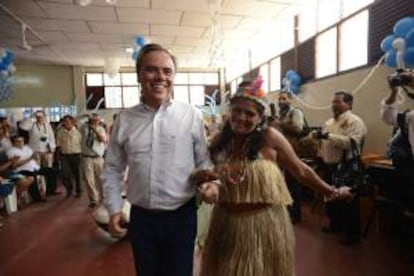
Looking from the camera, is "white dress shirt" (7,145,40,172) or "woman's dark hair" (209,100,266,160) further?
"white dress shirt" (7,145,40,172)

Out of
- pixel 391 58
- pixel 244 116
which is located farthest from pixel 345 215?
pixel 244 116


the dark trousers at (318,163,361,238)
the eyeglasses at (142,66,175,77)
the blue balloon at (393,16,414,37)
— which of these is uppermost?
the blue balloon at (393,16,414,37)

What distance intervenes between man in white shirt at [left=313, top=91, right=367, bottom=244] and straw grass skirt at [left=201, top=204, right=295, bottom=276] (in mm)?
1930

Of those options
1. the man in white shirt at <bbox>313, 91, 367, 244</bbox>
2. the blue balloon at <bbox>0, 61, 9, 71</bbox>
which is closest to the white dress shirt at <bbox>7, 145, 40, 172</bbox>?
the blue balloon at <bbox>0, 61, 9, 71</bbox>

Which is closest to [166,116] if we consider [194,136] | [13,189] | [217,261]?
[194,136]

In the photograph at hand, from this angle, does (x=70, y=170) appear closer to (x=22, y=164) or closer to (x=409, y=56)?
(x=22, y=164)

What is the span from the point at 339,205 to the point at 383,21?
7.01 ft

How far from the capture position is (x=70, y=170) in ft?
19.7

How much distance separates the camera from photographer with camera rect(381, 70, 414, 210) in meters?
2.49

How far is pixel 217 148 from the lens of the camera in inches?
62.5

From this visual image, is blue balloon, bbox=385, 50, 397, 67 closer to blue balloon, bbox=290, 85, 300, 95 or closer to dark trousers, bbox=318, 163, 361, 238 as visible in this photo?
dark trousers, bbox=318, 163, 361, 238

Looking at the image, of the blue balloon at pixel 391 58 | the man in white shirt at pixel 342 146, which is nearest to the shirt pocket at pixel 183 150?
the man in white shirt at pixel 342 146

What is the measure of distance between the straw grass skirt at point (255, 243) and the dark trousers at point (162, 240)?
11.6 inches

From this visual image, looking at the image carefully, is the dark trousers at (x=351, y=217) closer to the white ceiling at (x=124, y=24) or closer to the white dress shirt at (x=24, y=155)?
the white ceiling at (x=124, y=24)
